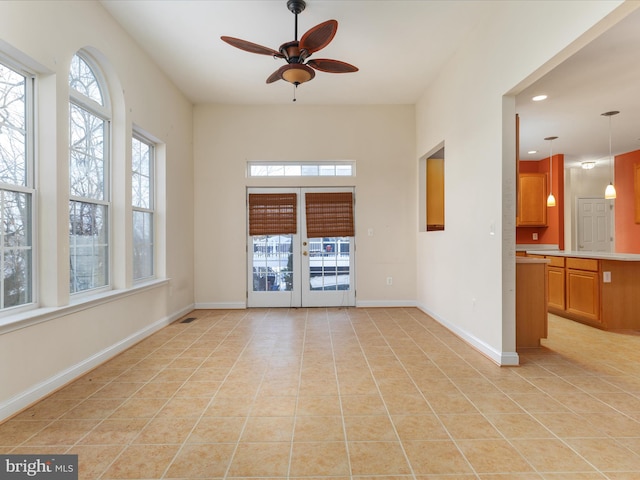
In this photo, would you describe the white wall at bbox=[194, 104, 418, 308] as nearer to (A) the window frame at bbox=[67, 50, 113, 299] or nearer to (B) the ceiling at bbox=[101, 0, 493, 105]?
(B) the ceiling at bbox=[101, 0, 493, 105]

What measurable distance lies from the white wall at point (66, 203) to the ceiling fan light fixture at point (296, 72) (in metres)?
1.67

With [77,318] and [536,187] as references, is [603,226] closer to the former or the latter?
[536,187]

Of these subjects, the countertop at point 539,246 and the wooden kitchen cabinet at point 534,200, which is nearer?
the countertop at point 539,246

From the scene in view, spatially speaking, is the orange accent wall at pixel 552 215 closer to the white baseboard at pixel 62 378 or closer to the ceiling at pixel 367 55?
the ceiling at pixel 367 55

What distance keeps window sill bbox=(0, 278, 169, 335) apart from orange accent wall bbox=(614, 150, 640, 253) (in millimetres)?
8444

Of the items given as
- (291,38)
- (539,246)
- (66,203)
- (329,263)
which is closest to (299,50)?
(291,38)

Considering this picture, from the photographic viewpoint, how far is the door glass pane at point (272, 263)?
548cm

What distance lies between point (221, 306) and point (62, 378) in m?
2.86

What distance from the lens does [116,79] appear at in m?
3.33

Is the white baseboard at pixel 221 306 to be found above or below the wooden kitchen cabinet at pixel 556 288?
below

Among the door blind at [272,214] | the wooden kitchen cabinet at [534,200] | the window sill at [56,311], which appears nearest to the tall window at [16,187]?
the window sill at [56,311]

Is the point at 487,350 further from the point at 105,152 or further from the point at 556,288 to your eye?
the point at 105,152

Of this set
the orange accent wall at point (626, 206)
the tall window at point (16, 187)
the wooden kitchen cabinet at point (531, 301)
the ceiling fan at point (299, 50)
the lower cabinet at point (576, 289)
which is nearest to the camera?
the tall window at point (16, 187)

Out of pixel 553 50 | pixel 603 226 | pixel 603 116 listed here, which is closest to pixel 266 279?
pixel 553 50
